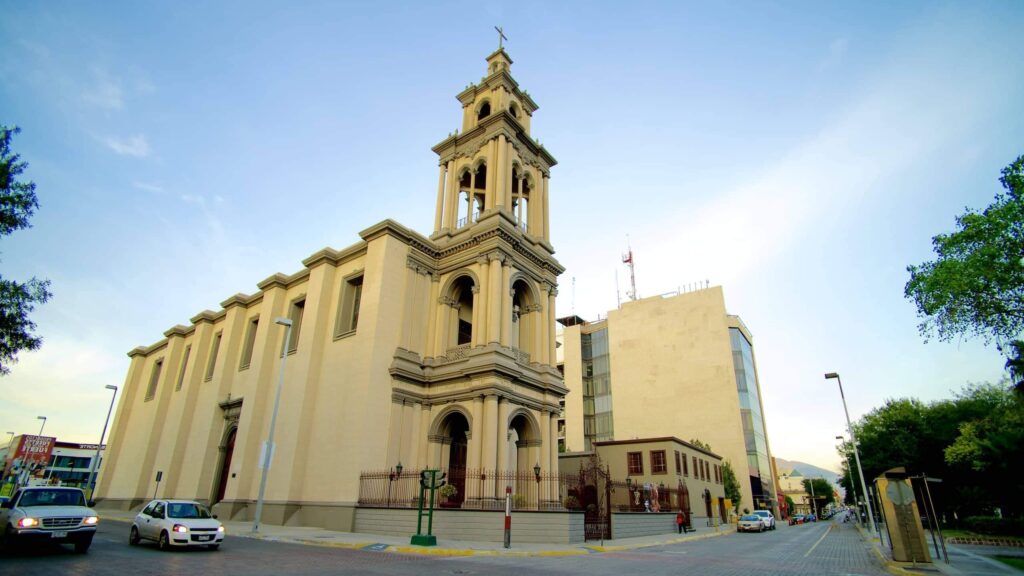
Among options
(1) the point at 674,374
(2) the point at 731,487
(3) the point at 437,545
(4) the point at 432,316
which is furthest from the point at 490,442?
(1) the point at 674,374

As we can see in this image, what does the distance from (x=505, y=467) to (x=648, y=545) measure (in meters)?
6.59

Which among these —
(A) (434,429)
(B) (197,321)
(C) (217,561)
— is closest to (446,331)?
(A) (434,429)

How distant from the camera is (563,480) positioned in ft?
68.6

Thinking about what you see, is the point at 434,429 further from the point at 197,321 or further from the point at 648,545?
the point at 197,321

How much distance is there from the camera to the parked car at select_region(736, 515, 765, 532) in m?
36.0

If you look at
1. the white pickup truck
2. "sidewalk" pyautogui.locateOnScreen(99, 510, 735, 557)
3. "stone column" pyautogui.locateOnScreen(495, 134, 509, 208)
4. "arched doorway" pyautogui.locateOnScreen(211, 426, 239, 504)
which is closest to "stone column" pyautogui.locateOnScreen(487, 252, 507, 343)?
"stone column" pyautogui.locateOnScreen(495, 134, 509, 208)

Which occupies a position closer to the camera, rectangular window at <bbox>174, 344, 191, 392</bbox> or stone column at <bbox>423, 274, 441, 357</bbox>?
stone column at <bbox>423, 274, 441, 357</bbox>

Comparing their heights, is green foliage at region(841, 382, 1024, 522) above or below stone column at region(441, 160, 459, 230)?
below

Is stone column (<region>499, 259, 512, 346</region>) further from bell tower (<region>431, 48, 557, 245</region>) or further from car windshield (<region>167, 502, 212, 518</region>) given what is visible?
car windshield (<region>167, 502, 212, 518</region>)

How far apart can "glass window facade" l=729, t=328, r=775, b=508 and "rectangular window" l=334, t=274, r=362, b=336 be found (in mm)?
54530

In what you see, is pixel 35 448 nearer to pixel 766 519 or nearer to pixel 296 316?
pixel 296 316

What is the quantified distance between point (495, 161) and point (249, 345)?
1974 centimetres

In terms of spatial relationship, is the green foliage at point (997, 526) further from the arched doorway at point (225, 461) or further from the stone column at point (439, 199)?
the arched doorway at point (225, 461)

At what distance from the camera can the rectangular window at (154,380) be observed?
4278 centimetres
